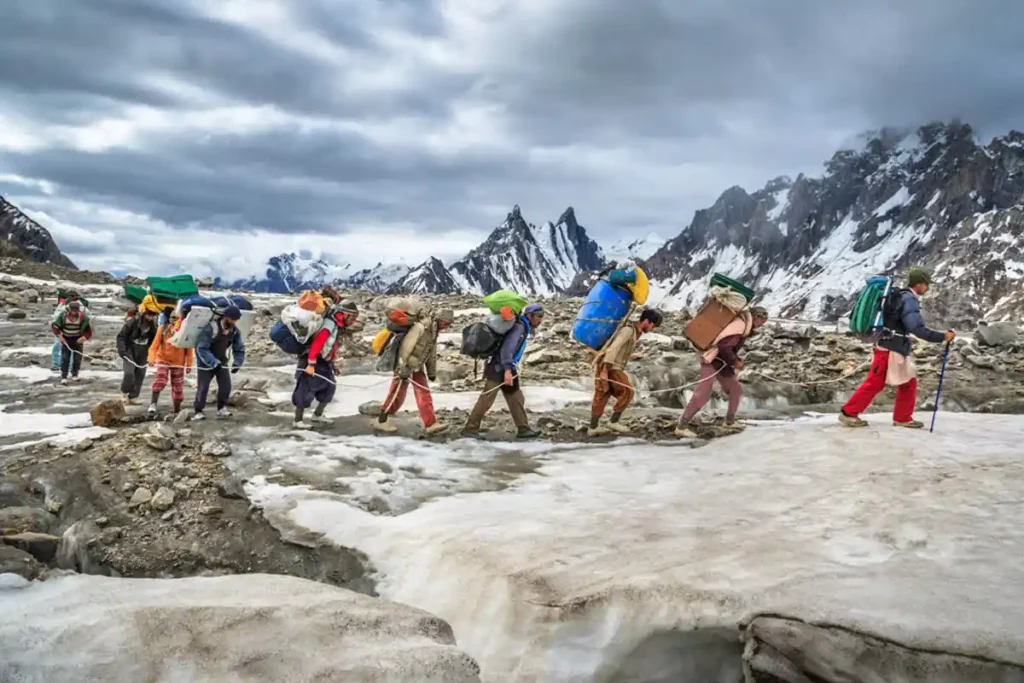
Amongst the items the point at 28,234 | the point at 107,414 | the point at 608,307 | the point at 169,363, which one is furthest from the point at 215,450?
the point at 28,234

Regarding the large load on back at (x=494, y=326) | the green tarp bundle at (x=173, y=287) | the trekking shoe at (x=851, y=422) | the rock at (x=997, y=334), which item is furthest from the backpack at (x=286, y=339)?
the rock at (x=997, y=334)

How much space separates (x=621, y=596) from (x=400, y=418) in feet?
23.6

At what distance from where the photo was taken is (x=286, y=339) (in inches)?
384

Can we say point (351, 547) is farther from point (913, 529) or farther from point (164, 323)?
point (164, 323)

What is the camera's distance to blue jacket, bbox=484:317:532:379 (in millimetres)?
9312

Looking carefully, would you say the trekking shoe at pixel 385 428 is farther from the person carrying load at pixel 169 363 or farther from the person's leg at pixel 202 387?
the person carrying load at pixel 169 363

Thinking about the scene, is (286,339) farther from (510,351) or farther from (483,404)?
(510,351)

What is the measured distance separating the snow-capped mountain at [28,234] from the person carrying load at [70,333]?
92.5 metres

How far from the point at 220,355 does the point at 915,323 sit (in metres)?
10.0

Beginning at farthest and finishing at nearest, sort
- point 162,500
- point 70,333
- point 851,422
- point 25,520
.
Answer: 1. point 70,333
2. point 851,422
3. point 162,500
4. point 25,520

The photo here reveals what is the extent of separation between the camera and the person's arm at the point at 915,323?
828cm

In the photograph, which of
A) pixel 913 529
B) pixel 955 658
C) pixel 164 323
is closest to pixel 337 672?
pixel 955 658

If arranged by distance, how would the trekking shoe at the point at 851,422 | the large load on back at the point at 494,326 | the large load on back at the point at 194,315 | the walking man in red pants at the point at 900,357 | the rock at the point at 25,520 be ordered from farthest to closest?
the large load on back at the point at 194,315 → the large load on back at the point at 494,326 → the trekking shoe at the point at 851,422 → the walking man in red pants at the point at 900,357 → the rock at the point at 25,520

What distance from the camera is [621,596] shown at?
175 inches
